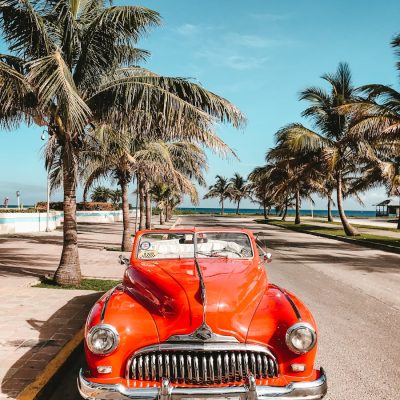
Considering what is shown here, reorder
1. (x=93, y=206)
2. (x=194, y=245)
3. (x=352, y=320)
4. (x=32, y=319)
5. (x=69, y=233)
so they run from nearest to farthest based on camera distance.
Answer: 1. (x=194, y=245)
2. (x=32, y=319)
3. (x=352, y=320)
4. (x=69, y=233)
5. (x=93, y=206)

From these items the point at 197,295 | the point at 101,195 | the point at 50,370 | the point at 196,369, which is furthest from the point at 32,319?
the point at 101,195

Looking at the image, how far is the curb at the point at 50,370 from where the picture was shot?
3475mm

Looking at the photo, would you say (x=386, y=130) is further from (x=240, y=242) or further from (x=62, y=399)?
(x=62, y=399)

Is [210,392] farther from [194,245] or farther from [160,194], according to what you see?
[160,194]

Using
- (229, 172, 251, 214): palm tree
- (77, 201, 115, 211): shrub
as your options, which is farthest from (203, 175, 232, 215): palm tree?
(77, 201, 115, 211): shrub

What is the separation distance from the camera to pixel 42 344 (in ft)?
15.6

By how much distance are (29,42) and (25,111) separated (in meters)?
1.40

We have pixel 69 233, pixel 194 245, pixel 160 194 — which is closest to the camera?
pixel 194 245

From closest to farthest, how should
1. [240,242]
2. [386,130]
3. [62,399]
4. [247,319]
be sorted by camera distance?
[247,319]
[62,399]
[240,242]
[386,130]

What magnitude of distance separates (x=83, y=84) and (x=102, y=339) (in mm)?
7027

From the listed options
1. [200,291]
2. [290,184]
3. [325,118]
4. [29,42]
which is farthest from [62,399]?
[325,118]

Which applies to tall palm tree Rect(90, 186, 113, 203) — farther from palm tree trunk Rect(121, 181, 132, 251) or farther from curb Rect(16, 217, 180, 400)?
curb Rect(16, 217, 180, 400)

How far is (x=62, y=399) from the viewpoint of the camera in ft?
12.1

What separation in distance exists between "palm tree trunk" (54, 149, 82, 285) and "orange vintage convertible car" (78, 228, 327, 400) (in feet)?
17.2
